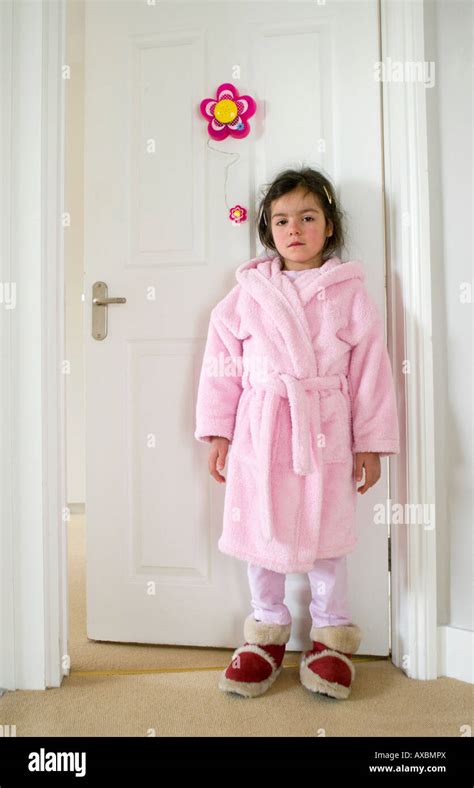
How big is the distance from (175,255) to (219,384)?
1.40ft

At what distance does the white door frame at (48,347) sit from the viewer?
1.32 m

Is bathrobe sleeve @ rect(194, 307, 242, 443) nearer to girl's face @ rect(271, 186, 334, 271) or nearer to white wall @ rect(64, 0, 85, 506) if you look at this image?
girl's face @ rect(271, 186, 334, 271)

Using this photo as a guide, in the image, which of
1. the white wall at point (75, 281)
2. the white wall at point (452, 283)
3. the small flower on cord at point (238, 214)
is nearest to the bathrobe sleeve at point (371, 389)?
the white wall at point (452, 283)

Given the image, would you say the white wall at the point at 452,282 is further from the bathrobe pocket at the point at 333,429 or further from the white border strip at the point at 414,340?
the bathrobe pocket at the point at 333,429

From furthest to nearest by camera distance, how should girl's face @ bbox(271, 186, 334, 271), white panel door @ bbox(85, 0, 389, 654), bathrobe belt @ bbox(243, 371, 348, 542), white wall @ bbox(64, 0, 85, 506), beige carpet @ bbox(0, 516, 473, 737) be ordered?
white wall @ bbox(64, 0, 85, 506) → white panel door @ bbox(85, 0, 389, 654) → girl's face @ bbox(271, 186, 334, 271) → bathrobe belt @ bbox(243, 371, 348, 542) → beige carpet @ bbox(0, 516, 473, 737)

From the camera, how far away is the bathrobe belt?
1.27m

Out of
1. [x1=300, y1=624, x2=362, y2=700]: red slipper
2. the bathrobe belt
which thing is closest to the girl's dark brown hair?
the bathrobe belt

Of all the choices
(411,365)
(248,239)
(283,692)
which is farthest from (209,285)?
(283,692)

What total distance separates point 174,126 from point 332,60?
0.47 metres

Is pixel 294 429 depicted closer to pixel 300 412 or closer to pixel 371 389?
pixel 300 412

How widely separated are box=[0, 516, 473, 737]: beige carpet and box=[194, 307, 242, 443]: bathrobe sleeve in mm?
621

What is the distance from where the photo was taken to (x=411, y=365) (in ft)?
4.58

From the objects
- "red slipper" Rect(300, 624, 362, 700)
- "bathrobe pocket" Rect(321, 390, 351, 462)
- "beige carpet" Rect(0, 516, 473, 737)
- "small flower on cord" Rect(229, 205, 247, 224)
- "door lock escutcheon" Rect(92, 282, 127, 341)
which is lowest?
"beige carpet" Rect(0, 516, 473, 737)

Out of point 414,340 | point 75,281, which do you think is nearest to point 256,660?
point 414,340
